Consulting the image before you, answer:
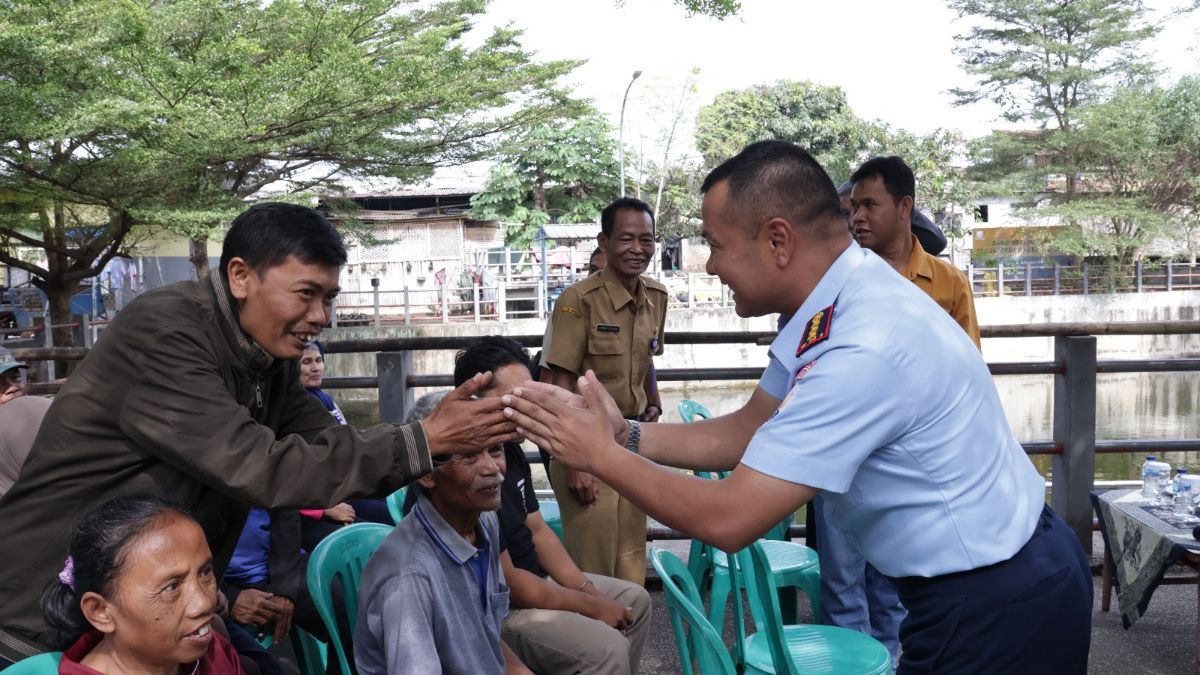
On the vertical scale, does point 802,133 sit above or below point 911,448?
above

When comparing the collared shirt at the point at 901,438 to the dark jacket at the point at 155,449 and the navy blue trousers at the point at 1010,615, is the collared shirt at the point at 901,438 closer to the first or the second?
the navy blue trousers at the point at 1010,615

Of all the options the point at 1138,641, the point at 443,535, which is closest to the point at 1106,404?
the point at 1138,641

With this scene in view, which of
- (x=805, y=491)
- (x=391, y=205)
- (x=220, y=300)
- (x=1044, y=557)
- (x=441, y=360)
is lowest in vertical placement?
(x=441, y=360)

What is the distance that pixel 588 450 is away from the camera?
5.90ft

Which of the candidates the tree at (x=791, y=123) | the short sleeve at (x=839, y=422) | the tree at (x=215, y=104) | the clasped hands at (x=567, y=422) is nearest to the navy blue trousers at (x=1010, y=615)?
the short sleeve at (x=839, y=422)

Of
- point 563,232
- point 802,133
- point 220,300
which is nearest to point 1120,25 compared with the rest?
point 802,133

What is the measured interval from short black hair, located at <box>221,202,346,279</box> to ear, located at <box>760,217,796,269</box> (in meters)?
0.80

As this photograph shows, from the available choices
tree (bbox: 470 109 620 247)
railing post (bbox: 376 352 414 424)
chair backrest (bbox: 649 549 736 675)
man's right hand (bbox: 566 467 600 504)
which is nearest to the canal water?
tree (bbox: 470 109 620 247)

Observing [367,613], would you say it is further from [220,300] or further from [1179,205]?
[1179,205]

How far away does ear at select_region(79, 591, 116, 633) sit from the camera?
1716mm

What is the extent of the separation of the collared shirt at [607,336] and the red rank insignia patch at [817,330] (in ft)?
6.76

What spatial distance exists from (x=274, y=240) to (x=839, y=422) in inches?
42.4

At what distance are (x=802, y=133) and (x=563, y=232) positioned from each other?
928cm

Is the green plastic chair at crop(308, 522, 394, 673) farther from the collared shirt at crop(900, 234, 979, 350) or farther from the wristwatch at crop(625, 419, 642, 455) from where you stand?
the collared shirt at crop(900, 234, 979, 350)
